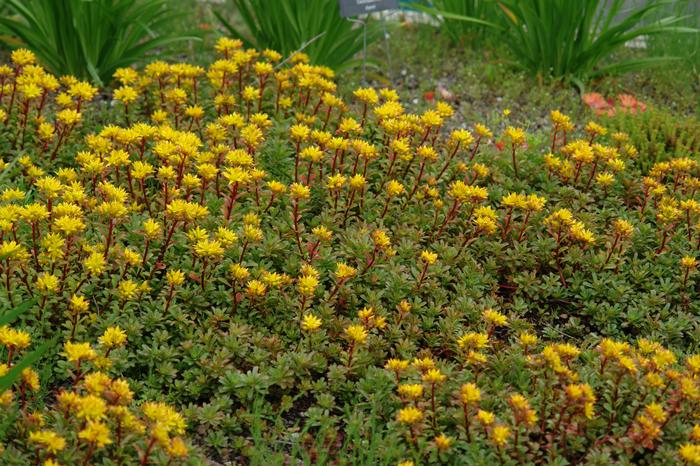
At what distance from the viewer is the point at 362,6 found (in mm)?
4973

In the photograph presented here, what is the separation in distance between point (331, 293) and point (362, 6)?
2.24 m

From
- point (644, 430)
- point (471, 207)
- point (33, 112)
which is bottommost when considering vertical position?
point (644, 430)

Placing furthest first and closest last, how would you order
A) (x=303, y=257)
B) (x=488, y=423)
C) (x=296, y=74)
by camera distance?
(x=296, y=74) → (x=303, y=257) → (x=488, y=423)

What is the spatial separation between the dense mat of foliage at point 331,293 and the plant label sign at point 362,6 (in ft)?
2.28

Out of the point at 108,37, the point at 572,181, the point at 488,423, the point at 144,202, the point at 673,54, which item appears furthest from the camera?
the point at 673,54

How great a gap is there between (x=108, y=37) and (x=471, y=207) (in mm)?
2580

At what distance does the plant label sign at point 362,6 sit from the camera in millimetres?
4957

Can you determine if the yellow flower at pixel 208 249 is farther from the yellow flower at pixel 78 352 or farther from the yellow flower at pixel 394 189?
the yellow flower at pixel 394 189

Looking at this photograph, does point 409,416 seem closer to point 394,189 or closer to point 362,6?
point 394,189

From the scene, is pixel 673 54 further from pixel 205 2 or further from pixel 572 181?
pixel 205 2

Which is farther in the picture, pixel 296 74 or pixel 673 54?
pixel 673 54

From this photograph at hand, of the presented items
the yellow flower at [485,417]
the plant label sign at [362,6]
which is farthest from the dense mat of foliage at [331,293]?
the plant label sign at [362,6]

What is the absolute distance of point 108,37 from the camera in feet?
16.9

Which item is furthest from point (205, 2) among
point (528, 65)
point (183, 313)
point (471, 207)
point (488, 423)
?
point (488, 423)
